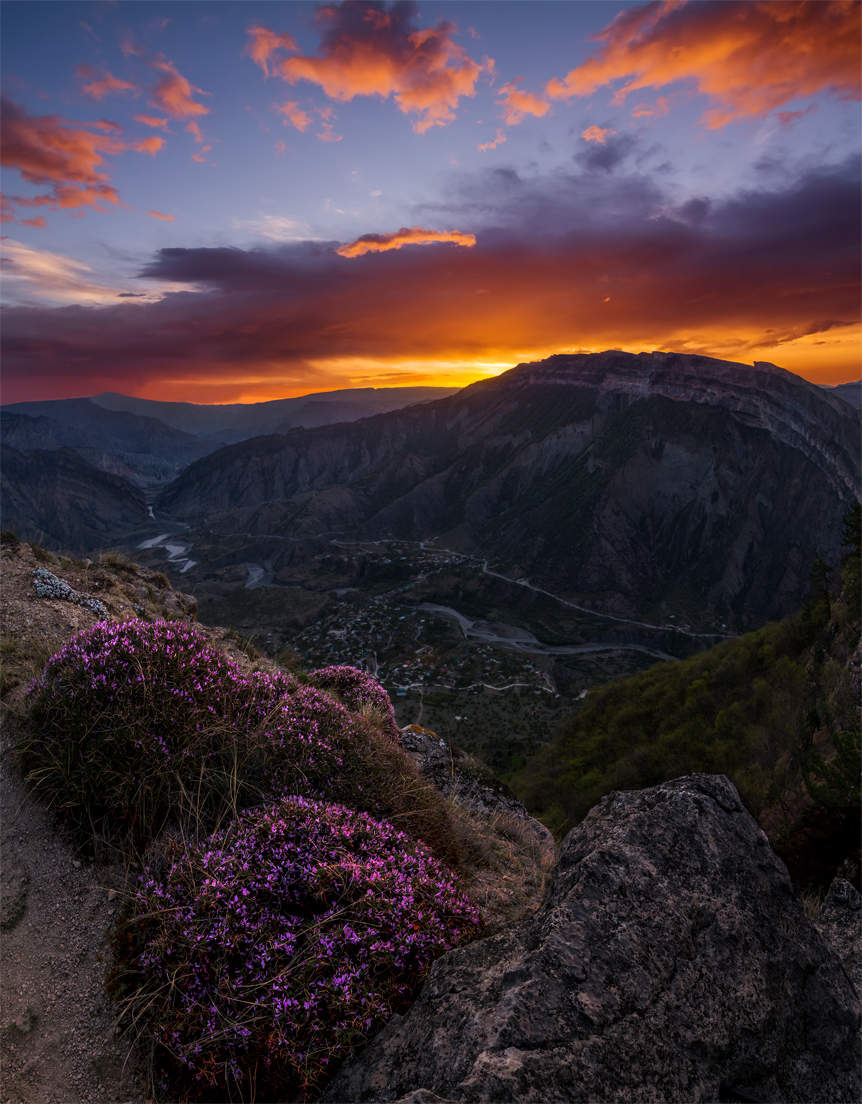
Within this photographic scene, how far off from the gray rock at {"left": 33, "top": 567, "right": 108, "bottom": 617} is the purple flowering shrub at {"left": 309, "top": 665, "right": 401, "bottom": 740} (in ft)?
13.4

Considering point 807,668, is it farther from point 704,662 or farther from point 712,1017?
point 712,1017

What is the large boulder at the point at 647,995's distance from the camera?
2.77 meters

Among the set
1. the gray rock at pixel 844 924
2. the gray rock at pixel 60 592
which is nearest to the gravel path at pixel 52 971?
the gray rock at pixel 60 592

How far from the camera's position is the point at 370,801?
5.35 m

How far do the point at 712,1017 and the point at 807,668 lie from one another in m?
37.6

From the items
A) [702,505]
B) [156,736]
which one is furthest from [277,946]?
[702,505]

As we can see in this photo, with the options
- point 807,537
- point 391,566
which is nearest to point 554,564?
point 391,566

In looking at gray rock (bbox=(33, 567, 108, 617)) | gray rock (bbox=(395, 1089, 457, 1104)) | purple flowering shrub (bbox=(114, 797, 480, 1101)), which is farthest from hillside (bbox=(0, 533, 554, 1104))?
gray rock (bbox=(33, 567, 108, 617))

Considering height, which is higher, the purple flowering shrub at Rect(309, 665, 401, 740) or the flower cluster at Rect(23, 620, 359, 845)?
the flower cluster at Rect(23, 620, 359, 845)

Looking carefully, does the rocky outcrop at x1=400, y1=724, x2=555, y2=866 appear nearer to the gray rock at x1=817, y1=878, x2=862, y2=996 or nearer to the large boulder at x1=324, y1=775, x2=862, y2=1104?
the gray rock at x1=817, y1=878, x2=862, y2=996

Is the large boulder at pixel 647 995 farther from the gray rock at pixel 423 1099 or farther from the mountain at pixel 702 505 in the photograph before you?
the mountain at pixel 702 505

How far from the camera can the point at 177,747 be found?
5.09 meters

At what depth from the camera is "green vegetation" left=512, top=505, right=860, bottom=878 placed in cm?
1816

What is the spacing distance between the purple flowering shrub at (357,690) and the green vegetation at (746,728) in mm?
11397
